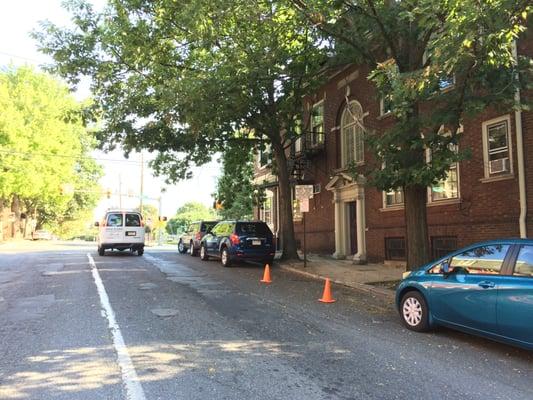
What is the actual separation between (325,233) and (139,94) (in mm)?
10541

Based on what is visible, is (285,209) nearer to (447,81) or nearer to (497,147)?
(497,147)

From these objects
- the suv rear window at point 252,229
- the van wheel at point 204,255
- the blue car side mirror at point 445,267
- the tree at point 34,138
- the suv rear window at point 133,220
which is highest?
the tree at point 34,138

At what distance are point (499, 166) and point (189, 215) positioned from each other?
11130 cm

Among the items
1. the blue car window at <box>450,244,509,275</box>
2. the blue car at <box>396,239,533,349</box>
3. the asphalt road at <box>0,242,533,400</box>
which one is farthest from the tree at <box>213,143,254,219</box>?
the blue car window at <box>450,244,509,275</box>

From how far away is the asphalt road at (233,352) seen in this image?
4.97 m

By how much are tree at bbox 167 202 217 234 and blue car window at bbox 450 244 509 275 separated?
336 ft

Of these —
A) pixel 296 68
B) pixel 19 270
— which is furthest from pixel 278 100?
pixel 19 270

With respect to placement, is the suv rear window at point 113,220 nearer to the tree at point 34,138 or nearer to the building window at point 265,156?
the building window at point 265,156

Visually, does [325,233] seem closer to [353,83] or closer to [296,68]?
[353,83]

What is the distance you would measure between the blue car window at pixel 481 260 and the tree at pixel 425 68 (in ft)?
9.01

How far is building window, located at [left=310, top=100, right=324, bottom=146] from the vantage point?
23.5 meters

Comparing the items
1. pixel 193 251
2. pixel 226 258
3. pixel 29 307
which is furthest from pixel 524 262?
pixel 193 251

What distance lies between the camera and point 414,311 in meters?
7.76

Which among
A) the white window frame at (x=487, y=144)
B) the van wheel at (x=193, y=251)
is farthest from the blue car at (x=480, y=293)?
the van wheel at (x=193, y=251)
